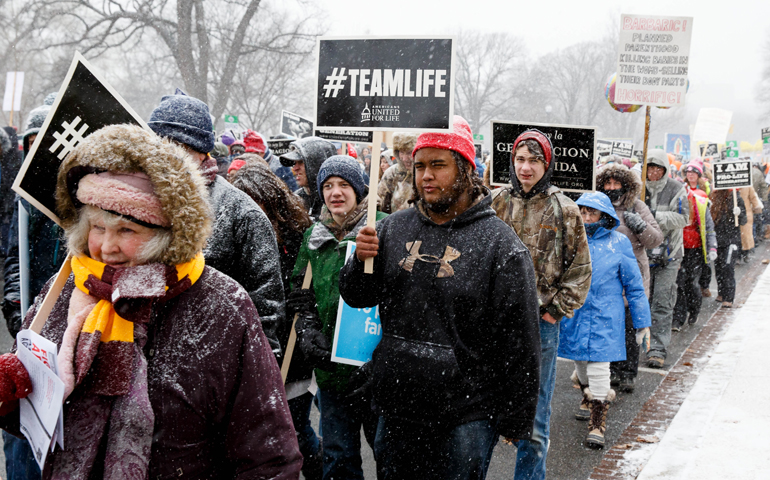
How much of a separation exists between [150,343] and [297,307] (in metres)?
1.99

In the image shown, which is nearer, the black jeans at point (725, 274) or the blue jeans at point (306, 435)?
the blue jeans at point (306, 435)

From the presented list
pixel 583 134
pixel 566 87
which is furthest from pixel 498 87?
pixel 583 134

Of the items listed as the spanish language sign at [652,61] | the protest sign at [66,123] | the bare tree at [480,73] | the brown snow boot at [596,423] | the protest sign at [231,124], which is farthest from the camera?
the bare tree at [480,73]

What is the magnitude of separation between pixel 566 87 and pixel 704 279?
55.9 metres

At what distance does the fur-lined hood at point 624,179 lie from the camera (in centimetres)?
621

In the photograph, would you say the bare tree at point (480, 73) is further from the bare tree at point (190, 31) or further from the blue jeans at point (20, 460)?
the blue jeans at point (20, 460)

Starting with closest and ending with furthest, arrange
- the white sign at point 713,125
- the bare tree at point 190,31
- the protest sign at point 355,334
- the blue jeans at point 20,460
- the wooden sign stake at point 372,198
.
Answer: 1. the blue jeans at point 20,460
2. the wooden sign stake at point 372,198
3. the protest sign at point 355,334
4. the white sign at point 713,125
5. the bare tree at point 190,31

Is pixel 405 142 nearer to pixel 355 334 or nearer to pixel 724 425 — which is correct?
pixel 355 334

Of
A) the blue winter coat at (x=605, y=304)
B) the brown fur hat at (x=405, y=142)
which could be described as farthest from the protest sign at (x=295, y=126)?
the blue winter coat at (x=605, y=304)

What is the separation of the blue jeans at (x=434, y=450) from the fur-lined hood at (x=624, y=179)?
4.04 metres

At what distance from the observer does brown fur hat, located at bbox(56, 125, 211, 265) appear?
5.70 ft

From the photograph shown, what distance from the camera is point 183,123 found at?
2895 mm

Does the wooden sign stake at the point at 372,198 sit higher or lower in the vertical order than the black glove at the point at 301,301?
higher

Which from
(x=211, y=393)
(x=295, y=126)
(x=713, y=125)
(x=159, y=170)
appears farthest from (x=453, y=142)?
(x=713, y=125)
